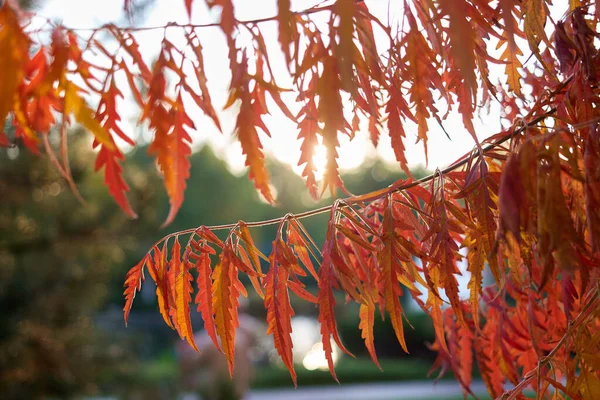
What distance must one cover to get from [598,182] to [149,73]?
53 centimetres

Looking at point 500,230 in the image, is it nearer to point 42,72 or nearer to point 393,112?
point 393,112

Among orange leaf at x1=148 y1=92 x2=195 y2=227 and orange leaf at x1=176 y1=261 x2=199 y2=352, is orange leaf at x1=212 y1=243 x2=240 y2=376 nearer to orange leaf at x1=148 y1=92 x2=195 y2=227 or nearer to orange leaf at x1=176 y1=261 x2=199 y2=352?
orange leaf at x1=176 y1=261 x2=199 y2=352

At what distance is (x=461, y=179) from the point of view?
0.84 meters

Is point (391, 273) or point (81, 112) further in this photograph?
point (391, 273)

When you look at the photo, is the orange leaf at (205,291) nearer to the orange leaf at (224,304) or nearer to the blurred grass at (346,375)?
the orange leaf at (224,304)

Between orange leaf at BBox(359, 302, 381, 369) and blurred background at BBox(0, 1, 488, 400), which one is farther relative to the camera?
blurred background at BBox(0, 1, 488, 400)

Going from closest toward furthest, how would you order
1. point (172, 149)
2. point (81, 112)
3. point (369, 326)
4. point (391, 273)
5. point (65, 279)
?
point (81, 112) → point (172, 149) → point (391, 273) → point (369, 326) → point (65, 279)

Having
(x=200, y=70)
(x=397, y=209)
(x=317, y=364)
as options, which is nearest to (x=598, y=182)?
(x=397, y=209)

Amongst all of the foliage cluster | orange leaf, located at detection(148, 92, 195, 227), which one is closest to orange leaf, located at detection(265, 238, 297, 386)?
the foliage cluster

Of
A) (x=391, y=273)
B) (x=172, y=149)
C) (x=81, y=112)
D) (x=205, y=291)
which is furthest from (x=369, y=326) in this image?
(x=81, y=112)

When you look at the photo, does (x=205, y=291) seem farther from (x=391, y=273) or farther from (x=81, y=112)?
(x=81, y=112)

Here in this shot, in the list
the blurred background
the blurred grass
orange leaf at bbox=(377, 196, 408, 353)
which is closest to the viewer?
orange leaf at bbox=(377, 196, 408, 353)

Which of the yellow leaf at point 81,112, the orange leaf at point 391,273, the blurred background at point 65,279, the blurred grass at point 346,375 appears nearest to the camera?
the yellow leaf at point 81,112

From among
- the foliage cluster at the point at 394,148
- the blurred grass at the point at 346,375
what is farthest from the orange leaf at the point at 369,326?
the blurred grass at the point at 346,375
